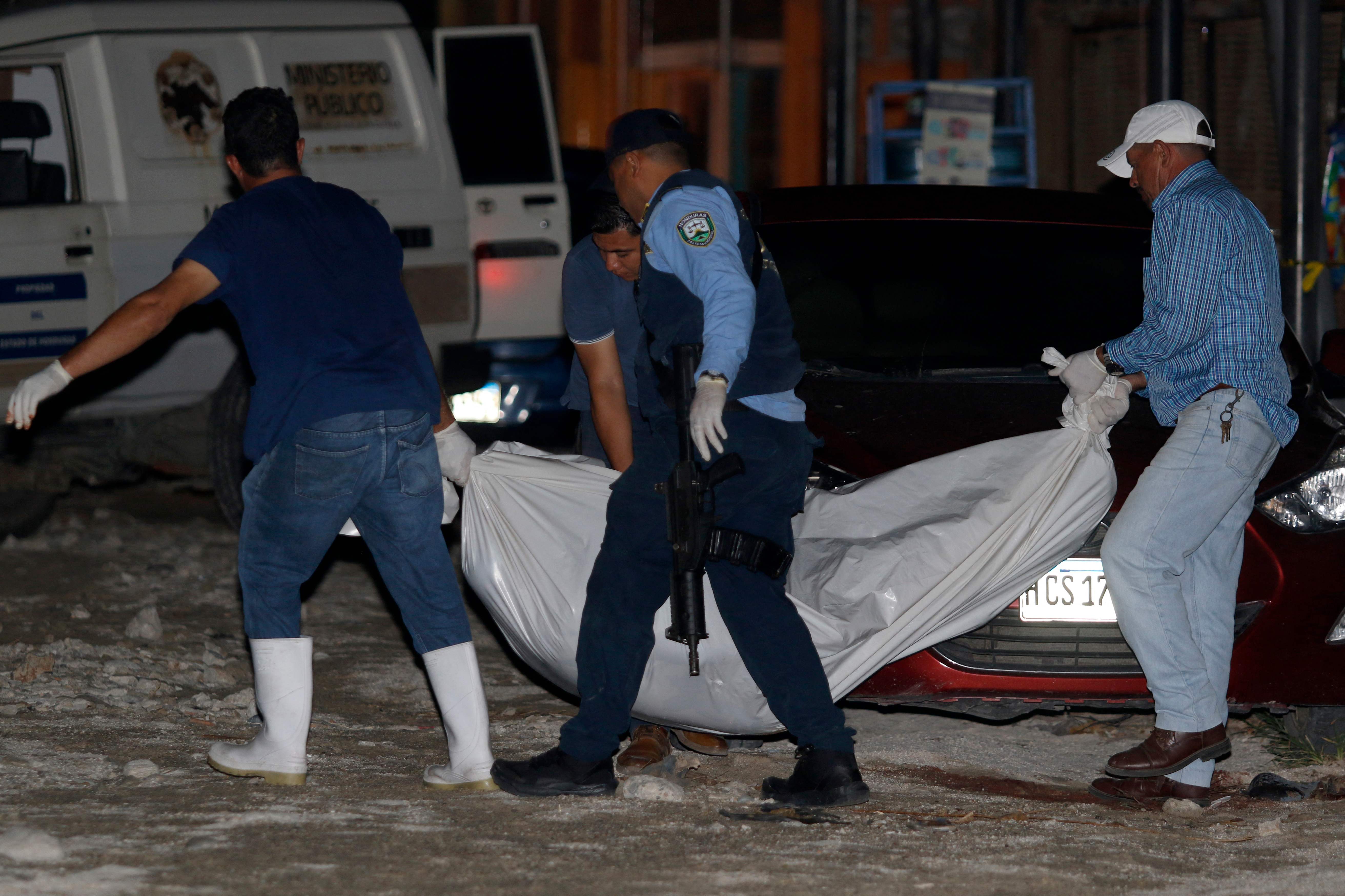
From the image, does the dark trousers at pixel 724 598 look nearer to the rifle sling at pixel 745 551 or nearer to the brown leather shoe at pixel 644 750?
the rifle sling at pixel 745 551

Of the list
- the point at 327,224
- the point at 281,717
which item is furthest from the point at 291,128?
the point at 281,717

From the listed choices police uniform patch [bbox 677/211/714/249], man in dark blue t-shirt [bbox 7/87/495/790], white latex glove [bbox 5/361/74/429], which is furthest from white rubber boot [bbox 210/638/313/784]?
police uniform patch [bbox 677/211/714/249]

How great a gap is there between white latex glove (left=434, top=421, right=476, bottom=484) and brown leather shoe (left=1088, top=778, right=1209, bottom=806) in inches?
74.2

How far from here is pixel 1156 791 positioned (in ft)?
13.6

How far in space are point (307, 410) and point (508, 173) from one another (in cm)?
460

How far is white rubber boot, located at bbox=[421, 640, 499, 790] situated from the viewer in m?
4.01

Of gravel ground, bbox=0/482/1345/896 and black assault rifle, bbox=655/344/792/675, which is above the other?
black assault rifle, bbox=655/344/792/675

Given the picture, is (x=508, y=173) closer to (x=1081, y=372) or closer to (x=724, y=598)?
(x=1081, y=372)

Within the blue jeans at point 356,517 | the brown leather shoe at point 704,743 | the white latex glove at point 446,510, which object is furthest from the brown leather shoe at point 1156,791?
the white latex glove at point 446,510

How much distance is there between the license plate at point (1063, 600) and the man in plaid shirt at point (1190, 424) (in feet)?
0.48

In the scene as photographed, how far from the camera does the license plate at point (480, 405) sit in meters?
7.88

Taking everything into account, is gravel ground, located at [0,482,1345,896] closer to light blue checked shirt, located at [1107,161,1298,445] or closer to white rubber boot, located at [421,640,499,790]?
white rubber boot, located at [421,640,499,790]

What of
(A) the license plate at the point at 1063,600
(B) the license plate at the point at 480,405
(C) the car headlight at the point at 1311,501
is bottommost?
(A) the license plate at the point at 1063,600

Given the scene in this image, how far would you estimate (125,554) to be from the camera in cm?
744
